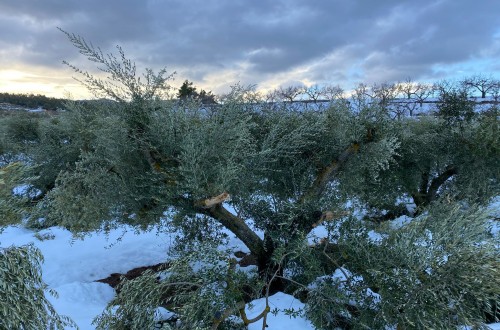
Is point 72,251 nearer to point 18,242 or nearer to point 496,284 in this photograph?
point 18,242

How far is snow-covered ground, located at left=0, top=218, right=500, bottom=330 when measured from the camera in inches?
288

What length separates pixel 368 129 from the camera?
877 cm

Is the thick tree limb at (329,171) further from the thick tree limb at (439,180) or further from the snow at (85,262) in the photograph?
the thick tree limb at (439,180)

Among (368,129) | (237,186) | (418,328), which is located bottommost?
(418,328)

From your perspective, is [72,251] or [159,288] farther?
[72,251]

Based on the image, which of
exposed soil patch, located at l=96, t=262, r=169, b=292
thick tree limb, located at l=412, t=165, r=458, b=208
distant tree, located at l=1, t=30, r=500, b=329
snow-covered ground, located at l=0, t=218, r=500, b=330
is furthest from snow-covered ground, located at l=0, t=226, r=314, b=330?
thick tree limb, located at l=412, t=165, r=458, b=208

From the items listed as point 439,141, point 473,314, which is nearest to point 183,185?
point 473,314

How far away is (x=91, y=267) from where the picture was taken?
467 inches

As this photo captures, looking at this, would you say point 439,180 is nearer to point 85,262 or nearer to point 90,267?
point 90,267

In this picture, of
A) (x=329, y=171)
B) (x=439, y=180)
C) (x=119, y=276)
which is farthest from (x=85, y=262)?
(x=439, y=180)

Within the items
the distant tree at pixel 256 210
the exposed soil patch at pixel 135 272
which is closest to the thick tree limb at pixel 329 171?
the distant tree at pixel 256 210

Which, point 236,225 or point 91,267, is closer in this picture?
point 236,225

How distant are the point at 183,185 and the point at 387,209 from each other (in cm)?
1250

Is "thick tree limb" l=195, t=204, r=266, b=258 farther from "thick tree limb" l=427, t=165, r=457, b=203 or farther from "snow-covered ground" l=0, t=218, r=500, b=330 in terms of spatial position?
"thick tree limb" l=427, t=165, r=457, b=203
